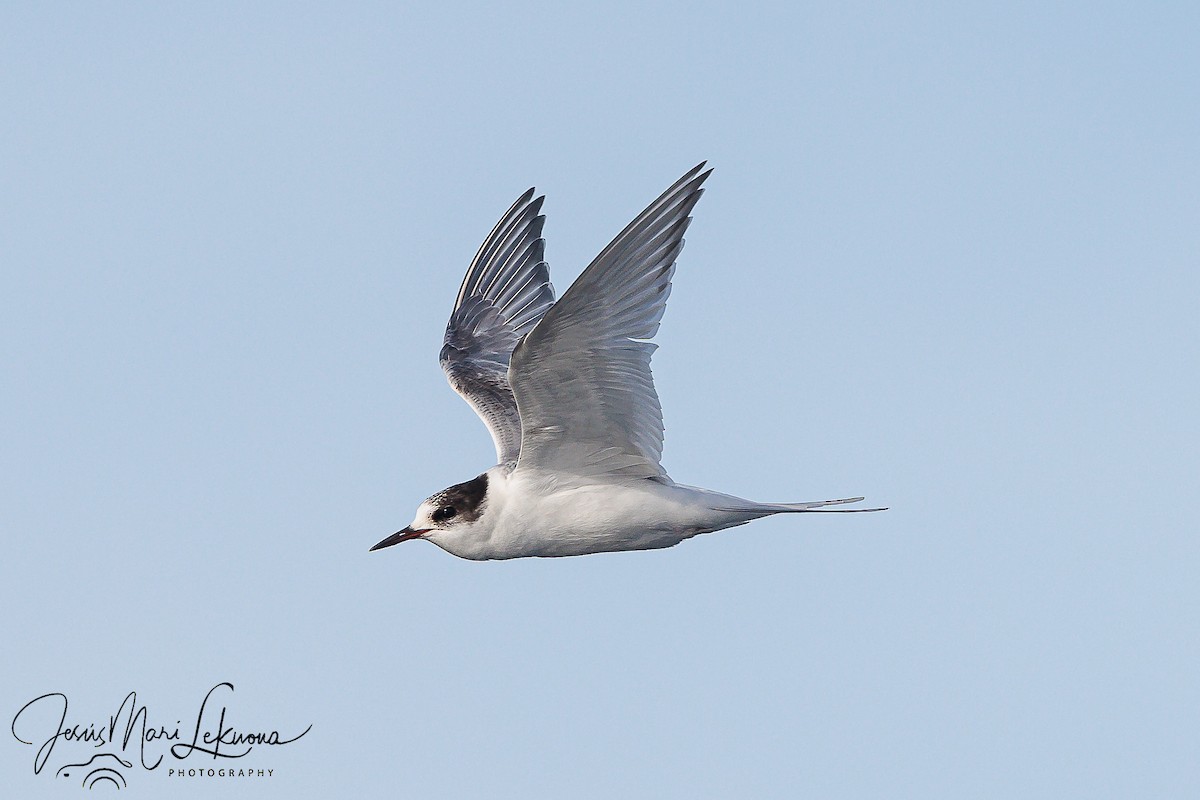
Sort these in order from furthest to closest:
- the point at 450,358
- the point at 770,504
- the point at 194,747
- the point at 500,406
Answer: the point at 450,358, the point at 500,406, the point at 194,747, the point at 770,504

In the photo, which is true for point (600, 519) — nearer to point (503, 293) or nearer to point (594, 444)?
point (594, 444)

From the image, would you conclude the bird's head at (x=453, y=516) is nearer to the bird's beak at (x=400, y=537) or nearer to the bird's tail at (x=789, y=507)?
the bird's beak at (x=400, y=537)

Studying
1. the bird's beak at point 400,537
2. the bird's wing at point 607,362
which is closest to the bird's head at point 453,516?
the bird's beak at point 400,537

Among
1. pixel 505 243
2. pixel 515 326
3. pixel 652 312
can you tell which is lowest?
pixel 652 312

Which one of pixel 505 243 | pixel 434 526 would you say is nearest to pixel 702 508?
pixel 434 526

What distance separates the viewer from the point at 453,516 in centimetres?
1017

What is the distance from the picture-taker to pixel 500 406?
1189 centimetres

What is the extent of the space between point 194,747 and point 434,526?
2655mm

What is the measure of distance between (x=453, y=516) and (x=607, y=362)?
6.21 feet

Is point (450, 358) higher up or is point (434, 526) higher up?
point (450, 358)

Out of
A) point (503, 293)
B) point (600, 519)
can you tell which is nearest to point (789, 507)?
point (600, 519)

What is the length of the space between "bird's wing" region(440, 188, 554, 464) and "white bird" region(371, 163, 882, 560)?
5.93ft

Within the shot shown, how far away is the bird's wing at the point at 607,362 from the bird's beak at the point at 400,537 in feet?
3.49

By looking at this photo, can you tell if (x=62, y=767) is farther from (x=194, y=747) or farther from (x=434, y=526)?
(x=434, y=526)
